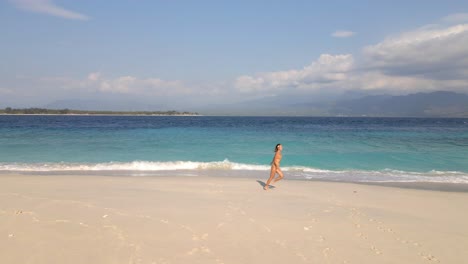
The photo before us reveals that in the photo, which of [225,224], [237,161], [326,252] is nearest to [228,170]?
[237,161]

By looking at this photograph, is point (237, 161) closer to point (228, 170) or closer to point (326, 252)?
point (228, 170)

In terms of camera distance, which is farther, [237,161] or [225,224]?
[237,161]

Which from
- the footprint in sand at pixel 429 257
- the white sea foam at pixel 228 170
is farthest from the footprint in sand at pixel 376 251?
the white sea foam at pixel 228 170

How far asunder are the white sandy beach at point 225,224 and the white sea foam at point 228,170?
3.92 meters

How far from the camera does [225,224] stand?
7.67 metres

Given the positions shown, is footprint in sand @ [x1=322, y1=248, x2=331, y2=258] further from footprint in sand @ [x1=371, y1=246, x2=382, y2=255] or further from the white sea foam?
the white sea foam

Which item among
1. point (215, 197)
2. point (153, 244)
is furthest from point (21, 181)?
point (153, 244)

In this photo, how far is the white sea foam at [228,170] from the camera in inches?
620

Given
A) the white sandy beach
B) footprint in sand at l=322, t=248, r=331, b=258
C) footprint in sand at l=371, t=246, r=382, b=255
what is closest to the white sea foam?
the white sandy beach

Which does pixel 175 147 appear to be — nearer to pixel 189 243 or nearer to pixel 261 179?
pixel 261 179

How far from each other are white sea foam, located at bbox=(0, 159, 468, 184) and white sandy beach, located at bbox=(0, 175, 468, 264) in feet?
12.9

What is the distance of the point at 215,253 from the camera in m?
6.07

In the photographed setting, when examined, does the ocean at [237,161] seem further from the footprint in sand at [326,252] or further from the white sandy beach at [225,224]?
the footprint in sand at [326,252]

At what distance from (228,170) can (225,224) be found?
10.3 meters
